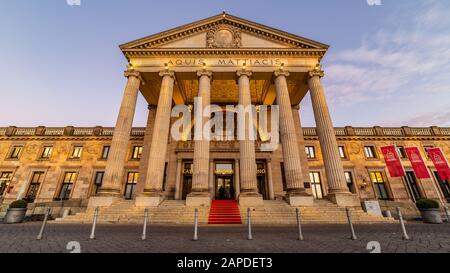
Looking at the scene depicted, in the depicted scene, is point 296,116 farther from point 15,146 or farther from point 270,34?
point 15,146

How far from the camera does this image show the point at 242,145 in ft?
50.0

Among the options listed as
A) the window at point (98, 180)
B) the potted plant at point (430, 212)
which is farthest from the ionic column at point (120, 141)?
the potted plant at point (430, 212)

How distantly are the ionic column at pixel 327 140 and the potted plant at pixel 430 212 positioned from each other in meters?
4.15

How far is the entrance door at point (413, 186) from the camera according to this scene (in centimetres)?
2231

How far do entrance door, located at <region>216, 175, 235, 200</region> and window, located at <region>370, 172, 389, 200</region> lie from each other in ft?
56.8

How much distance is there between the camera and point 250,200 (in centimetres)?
1348

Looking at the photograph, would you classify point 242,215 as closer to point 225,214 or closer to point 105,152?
point 225,214

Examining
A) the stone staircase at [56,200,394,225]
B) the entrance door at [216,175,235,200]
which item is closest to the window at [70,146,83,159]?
the stone staircase at [56,200,394,225]

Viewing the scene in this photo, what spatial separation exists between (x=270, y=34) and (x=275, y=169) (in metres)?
13.8

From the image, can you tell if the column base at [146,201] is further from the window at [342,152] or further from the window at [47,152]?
the window at [342,152]

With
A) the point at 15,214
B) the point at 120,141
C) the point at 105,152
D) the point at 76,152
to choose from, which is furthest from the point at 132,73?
the point at 76,152

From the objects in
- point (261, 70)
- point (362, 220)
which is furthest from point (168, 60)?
point (362, 220)

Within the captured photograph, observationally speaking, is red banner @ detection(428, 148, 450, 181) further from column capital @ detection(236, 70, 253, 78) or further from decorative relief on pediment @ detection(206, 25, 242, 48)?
decorative relief on pediment @ detection(206, 25, 242, 48)
